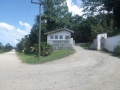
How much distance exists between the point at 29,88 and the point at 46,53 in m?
18.4

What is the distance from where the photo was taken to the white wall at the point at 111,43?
2500 centimetres

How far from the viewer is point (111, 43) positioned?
87.4ft

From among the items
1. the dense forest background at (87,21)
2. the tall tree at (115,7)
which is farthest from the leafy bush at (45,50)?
the tall tree at (115,7)

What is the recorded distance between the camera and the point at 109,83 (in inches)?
332

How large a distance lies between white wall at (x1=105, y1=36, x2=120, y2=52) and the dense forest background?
985 cm

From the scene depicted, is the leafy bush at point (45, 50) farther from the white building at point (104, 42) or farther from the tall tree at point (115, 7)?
the tall tree at point (115, 7)

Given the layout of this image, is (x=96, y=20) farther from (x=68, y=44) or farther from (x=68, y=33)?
(x=68, y=44)

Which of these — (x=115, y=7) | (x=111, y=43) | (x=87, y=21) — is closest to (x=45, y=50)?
(x=111, y=43)

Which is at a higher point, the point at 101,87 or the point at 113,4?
the point at 113,4

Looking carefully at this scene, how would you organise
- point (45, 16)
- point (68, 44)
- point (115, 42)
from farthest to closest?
1. point (45, 16)
2. point (68, 44)
3. point (115, 42)

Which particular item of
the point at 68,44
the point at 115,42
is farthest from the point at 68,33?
the point at 115,42

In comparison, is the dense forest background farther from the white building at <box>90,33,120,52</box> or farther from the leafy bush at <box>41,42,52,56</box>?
the leafy bush at <box>41,42,52,56</box>

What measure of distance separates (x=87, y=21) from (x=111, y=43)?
28.3 meters

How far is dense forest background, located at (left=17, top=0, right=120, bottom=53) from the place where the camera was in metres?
40.0
